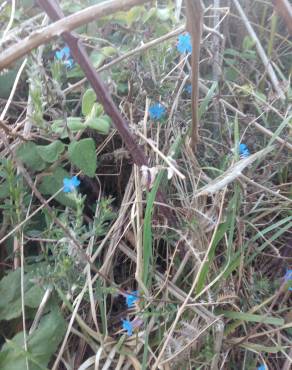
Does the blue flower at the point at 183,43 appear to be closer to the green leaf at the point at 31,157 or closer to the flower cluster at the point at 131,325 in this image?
the green leaf at the point at 31,157

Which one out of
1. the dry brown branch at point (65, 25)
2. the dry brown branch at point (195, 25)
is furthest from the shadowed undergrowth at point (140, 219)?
the dry brown branch at point (65, 25)

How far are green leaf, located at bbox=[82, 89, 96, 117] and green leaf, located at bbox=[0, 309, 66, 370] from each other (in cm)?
37

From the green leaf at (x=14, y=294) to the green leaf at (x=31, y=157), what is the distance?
0.62 ft

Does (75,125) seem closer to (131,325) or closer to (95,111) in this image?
(95,111)

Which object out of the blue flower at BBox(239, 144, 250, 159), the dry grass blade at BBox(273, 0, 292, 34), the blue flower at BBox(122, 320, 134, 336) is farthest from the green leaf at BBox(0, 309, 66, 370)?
the dry grass blade at BBox(273, 0, 292, 34)

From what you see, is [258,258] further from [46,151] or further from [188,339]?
[46,151]

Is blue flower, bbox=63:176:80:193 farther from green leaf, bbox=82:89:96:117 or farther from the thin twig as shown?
the thin twig

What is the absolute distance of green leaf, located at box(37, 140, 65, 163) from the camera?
0.90 meters

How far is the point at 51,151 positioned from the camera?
0.90 m

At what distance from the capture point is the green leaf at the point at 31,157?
3.03ft

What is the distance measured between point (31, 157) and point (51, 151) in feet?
0.16

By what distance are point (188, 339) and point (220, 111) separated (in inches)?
18.2

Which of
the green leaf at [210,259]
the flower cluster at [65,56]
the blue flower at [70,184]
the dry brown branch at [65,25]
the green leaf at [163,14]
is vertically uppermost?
the dry brown branch at [65,25]

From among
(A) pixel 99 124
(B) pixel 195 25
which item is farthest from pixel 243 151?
(B) pixel 195 25
